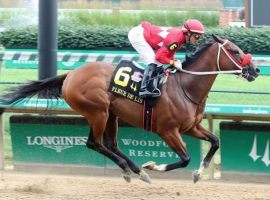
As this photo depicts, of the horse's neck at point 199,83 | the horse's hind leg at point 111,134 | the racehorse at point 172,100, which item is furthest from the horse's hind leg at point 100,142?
the horse's neck at point 199,83

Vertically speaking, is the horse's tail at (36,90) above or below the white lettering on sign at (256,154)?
above

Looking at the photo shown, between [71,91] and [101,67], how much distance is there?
384 mm

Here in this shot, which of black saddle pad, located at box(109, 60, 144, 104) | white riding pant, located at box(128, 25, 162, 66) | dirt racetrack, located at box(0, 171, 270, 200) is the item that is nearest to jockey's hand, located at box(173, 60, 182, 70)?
white riding pant, located at box(128, 25, 162, 66)

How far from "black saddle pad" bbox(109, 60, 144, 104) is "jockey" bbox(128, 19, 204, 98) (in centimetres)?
11

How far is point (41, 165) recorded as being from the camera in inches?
301

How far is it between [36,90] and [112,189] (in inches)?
52.1

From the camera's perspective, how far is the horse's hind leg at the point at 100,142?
21.5 ft

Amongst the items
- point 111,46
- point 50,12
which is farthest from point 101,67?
point 111,46

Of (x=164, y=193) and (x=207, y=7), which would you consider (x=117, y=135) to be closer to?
(x=164, y=193)

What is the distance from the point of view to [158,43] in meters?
6.52

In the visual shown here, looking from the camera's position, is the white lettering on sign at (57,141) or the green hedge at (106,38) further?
the green hedge at (106,38)

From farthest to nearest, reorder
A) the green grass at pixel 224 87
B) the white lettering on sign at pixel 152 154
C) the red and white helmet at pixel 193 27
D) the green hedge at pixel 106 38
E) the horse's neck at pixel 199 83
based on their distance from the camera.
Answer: the green hedge at pixel 106 38, the green grass at pixel 224 87, the white lettering on sign at pixel 152 154, the horse's neck at pixel 199 83, the red and white helmet at pixel 193 27

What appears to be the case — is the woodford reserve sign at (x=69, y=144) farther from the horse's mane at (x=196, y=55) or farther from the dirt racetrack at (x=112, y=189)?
the horse's mane at (x=196, y=55)

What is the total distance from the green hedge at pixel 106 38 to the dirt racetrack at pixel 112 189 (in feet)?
27.4
